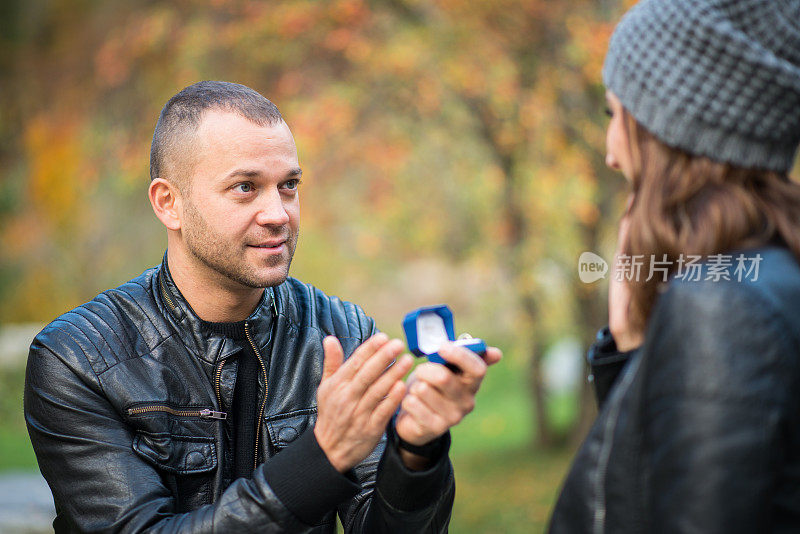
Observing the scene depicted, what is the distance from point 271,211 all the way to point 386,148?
23.8 feet

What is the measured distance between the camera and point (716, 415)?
1423 millimetres

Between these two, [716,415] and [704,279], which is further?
[704,279]

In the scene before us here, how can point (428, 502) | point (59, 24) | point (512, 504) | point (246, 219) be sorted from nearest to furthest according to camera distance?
1. point (428, 502)
2. point (246, 219)
3. point (512, 504)
4. point (59, 24)

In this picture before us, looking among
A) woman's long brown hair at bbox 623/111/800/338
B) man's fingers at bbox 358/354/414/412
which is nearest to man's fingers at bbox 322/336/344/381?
man's fingers at bbox 358/354/414/412

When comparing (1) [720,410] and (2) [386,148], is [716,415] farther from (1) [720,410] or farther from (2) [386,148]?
(2) [386,148]

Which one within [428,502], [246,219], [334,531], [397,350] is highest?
[246,219]

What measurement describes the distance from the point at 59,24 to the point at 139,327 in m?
9.09

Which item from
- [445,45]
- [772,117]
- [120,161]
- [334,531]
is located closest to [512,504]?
[445,45]

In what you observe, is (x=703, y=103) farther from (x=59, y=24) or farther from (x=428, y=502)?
(x=59, y=24)

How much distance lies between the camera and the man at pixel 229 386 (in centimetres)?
211

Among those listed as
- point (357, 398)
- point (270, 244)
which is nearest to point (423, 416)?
point (357, 398)

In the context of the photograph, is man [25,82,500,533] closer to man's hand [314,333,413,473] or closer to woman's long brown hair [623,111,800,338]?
man's hand [314,333,413,473]

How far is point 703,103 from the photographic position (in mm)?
1658

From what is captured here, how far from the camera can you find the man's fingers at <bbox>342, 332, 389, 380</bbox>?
2061 mm
